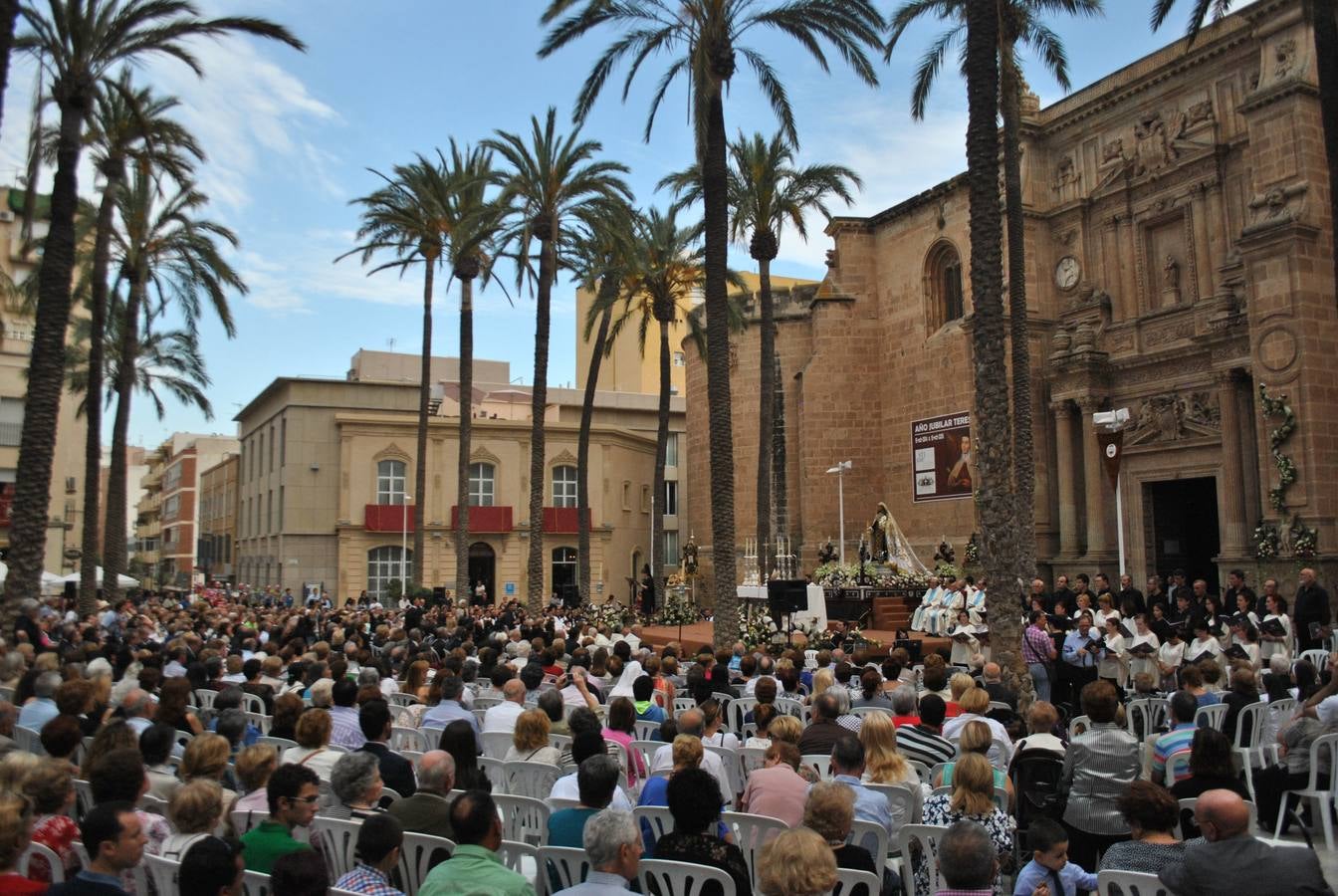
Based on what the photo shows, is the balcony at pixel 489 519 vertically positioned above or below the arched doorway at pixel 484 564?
above

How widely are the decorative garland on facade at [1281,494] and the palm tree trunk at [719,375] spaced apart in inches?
444

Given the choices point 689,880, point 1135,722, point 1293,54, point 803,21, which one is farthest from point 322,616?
point 1293,54

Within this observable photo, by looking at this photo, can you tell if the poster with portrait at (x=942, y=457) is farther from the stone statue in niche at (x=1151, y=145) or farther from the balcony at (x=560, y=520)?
the balcony at (x=560, y=520)

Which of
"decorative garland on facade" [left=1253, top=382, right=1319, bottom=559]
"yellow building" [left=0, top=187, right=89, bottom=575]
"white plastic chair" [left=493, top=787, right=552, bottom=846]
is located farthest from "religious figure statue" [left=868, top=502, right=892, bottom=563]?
"yellow building" [left=0, top=187, right=89, bottom=575]

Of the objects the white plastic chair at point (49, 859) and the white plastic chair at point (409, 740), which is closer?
the white plastic chair at point (49, 859)

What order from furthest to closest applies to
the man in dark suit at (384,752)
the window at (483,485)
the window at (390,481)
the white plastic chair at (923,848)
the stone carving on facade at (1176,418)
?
the window at (483,485), the window at (390,481), the stone carving on facade at (1176,418), the man in dark suit at (384,752), the white plastic chair at (923,848)

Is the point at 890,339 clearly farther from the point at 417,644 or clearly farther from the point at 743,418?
the point at 417,644

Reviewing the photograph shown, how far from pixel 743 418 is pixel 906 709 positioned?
3036cm

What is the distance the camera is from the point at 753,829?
549 centimetres

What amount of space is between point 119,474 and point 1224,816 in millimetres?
27100

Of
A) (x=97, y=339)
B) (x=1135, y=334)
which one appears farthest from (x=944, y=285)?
(x=97, y=339)

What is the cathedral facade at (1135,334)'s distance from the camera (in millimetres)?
20875

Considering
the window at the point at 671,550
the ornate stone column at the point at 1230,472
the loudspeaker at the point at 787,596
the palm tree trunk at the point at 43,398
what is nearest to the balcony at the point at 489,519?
the window at the point at 671,550

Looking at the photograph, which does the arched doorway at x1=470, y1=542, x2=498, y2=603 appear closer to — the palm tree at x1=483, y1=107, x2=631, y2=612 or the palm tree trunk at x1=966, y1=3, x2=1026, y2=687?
the palm tree at x1=483, y1=107, x2=631, y2=612
